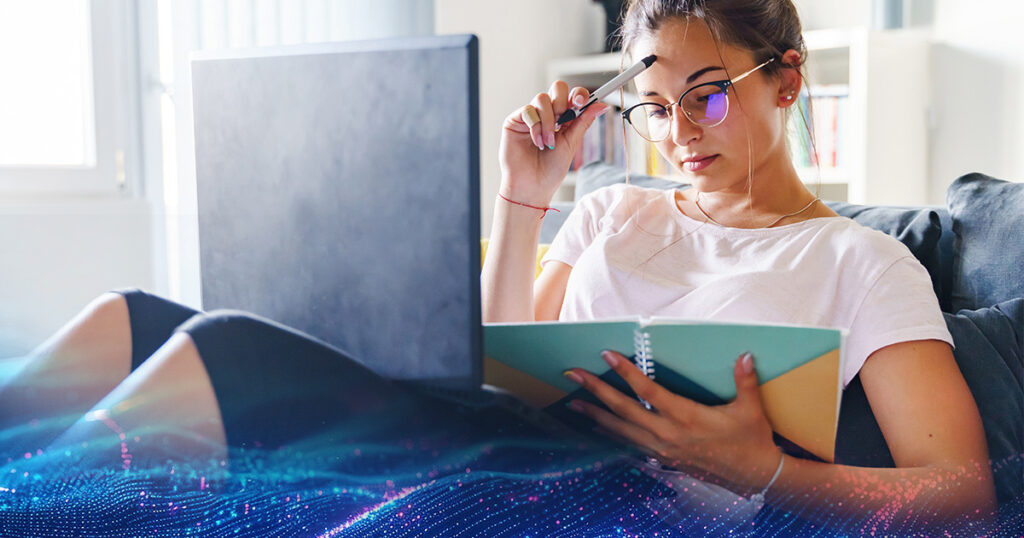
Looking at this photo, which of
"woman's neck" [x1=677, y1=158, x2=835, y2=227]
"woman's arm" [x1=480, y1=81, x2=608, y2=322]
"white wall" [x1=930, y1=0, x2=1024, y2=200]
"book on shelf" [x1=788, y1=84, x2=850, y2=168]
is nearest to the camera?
"woman's arm" [x1=480, y1=81, x2=608, y2=322]

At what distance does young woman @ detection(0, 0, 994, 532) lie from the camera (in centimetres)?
63

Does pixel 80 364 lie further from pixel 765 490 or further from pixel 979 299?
pixel 979 299

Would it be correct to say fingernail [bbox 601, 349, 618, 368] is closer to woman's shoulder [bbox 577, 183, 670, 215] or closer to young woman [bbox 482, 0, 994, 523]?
young woman [bbox 482, 0, 994, 523]

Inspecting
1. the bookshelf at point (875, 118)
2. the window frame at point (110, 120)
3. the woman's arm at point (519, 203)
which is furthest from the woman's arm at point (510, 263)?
the bookshelf at point (875, 118)

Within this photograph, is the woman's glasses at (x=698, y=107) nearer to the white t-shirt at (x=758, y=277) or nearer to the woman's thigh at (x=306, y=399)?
the white t-shirt at (x=758, y=277)

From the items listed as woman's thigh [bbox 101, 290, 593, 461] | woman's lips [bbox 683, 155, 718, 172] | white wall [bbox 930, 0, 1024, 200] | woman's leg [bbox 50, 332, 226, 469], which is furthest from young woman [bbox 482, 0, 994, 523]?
white wall [bbox 930, 0, 1024, 200]

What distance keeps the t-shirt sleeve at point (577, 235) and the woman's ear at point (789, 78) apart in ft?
0.91

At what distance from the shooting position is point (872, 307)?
2.81 feet

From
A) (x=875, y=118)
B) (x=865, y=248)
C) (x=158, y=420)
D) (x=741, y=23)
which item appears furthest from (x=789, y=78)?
(x=875, y=118)

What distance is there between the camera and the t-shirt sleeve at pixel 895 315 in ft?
2.67

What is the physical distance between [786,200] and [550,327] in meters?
0.54

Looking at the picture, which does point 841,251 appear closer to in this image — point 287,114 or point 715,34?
point 715,34

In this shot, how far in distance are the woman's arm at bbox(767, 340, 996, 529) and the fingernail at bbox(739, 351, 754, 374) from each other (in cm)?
13

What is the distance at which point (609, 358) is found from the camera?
632mm
